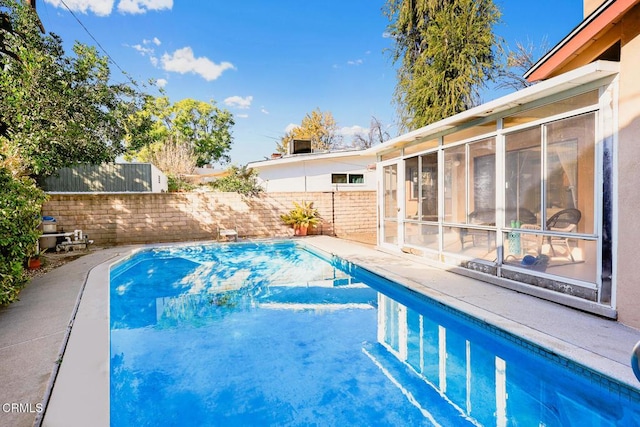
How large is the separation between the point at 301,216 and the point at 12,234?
8.90 meters

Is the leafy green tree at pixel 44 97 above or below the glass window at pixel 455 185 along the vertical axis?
above

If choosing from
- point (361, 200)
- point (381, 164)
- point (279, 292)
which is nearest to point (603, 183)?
point (279, 292)

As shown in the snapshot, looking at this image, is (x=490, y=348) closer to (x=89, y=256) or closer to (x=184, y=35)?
(x=89, y=256)

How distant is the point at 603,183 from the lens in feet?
13.5

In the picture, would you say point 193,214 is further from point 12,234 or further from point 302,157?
point 12,234

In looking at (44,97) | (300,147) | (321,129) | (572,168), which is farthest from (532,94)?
(321,129)

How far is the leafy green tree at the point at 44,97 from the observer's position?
26.1ft

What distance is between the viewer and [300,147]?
18.8 meters

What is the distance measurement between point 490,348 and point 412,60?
1692 cm

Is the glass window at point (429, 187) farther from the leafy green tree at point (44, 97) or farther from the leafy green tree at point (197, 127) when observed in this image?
the leafy green tree at point (197, 127)

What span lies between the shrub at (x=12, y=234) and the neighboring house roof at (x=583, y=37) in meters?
7.75

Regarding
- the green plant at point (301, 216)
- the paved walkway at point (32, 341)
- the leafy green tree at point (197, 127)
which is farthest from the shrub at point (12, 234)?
the leafy green tree at point (197, 127)

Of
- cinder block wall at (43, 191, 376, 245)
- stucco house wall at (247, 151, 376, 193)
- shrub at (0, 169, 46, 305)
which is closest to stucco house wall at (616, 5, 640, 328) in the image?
shrub at (0, 169, 46, 305)

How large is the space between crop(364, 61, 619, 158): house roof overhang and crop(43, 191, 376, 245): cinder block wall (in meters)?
5.88
